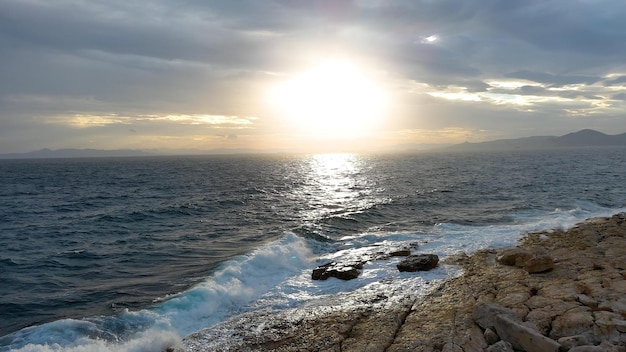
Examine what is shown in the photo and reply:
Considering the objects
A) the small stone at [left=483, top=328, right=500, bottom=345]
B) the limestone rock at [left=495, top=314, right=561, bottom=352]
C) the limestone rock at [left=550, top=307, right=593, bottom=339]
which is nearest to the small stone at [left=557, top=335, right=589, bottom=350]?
the limestone rock at [left=495, top=314, right=561, bottom=352]

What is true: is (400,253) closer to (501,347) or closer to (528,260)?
(528,260)

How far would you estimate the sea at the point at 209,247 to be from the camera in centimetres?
1488

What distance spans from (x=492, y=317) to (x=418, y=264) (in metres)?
7.60

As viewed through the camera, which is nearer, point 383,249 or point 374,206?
point 383,249

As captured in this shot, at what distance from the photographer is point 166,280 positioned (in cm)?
1903

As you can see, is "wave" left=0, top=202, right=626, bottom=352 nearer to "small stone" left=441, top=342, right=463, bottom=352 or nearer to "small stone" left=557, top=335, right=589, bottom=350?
"small stone" left=441, top=342, right=463, bottom=352

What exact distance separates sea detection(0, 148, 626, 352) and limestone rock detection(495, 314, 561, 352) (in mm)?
5184

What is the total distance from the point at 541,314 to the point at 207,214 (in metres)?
29.9

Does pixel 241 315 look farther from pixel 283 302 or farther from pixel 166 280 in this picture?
pixel 166 280

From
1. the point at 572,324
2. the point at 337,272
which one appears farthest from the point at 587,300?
the point at 337,272

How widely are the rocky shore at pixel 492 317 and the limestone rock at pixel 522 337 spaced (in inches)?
0.8

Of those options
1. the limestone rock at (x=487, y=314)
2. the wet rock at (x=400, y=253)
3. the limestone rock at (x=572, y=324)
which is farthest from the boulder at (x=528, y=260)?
the limestone rock at (x=487, y=314)

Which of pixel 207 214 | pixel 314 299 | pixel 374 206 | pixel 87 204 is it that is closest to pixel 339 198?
pixel 374 206

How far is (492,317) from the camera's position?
1104 cm
